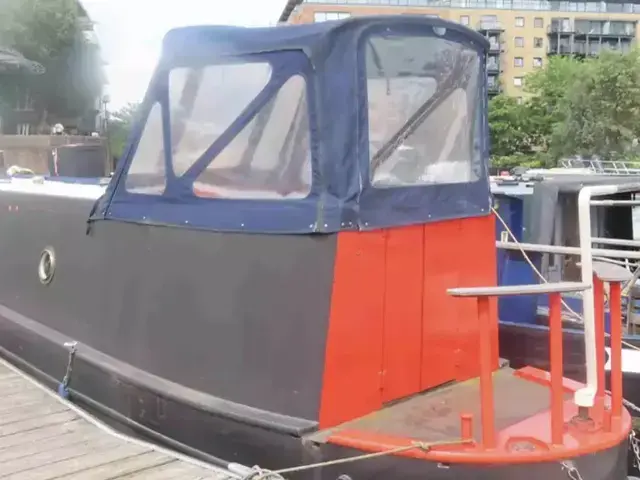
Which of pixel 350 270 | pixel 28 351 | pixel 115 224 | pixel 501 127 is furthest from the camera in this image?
pixel 501 127

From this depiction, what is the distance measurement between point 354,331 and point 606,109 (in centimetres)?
3753

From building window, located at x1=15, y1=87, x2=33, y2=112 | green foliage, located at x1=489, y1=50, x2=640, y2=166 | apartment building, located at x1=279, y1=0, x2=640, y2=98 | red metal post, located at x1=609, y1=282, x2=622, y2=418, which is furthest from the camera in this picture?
A: apartment building, located at x1=279, y1=0, x2=640, y2=98

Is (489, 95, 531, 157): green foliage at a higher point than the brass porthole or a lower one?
higher

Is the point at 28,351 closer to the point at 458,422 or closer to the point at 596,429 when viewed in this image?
the point at 458,422

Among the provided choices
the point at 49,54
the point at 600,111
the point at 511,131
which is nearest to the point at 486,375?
the point at 600,111

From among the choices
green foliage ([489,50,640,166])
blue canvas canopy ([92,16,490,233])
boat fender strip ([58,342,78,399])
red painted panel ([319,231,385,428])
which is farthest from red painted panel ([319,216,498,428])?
green foliage ([489,50,640,166])

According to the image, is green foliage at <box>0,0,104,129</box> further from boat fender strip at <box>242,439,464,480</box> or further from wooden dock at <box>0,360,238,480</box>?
boat fender strip at <box>242,439,464,480</box>

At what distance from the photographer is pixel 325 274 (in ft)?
12.2

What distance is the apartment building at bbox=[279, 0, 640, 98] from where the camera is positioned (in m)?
68.1

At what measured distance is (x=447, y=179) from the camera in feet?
14.6

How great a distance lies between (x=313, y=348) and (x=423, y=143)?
132 centimetres

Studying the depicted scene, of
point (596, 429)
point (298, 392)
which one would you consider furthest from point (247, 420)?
point (596, 429)

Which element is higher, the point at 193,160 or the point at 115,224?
the point at 193,160

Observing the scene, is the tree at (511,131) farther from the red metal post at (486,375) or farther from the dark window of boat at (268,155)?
the red metal post at (486,375)
